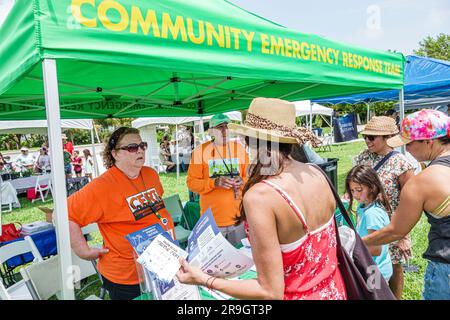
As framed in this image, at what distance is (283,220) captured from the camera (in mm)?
1051

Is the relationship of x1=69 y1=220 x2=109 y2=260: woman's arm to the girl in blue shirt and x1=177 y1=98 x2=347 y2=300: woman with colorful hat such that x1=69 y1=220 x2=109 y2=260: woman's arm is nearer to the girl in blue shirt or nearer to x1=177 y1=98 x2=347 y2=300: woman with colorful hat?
x1=177 y1=98 x2=347 y2=300: woman with colorful hat

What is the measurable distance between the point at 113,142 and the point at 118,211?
497 mm

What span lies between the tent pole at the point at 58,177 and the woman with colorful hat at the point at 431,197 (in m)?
1.51

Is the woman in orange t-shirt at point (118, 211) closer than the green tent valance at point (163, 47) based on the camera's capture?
No

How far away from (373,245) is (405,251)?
1062 millimetres

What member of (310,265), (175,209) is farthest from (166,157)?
(310,265)

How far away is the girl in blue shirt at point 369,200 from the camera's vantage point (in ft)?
7.02

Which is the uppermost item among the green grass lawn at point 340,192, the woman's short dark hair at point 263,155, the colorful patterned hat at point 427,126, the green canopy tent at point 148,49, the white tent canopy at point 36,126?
the white tent canopy at point 36,126

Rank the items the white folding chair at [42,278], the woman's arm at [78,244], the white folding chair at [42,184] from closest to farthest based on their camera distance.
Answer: the woman's arm at [78,244]
the white folding chair at [42,278]
the white folding chair at [42,184]

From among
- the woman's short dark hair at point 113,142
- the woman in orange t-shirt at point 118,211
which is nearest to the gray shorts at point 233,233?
the woman in orange t-shirt at point 118,211

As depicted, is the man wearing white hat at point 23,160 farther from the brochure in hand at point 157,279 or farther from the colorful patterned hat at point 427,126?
the colorful patterned hat at point 427,126

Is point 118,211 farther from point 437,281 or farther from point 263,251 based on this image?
point 437,281

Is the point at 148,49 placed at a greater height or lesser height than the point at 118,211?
greater

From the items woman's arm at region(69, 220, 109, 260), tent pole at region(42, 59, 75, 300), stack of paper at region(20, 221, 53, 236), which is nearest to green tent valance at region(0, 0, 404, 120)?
tent pole at region(42, 59, 75, 300)
